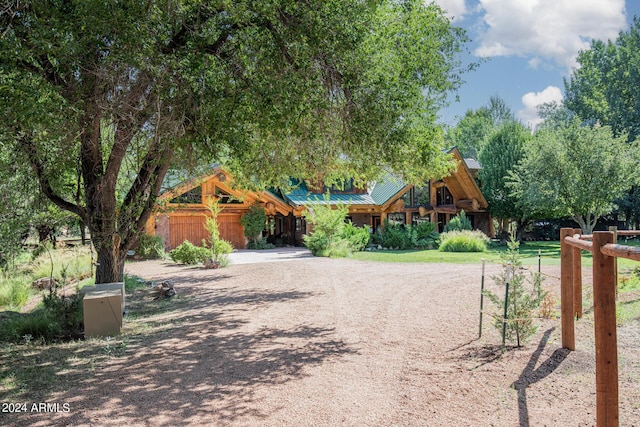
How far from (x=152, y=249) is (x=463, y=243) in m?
14.7

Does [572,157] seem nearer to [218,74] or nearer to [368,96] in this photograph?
[368,96]

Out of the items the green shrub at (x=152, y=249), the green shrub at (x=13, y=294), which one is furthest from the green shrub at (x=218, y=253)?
the green shrub at (x=13, y=294)

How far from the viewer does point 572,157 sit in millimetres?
21906

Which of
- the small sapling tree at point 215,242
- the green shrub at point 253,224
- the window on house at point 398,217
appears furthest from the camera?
the window on house at point 398,217

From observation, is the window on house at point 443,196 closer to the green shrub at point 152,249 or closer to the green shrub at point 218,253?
the green shrub at point 218,253

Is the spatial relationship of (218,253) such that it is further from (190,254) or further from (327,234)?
(327,234)

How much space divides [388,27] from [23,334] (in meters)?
7.89

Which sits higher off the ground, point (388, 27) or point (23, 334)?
point (388, 27)

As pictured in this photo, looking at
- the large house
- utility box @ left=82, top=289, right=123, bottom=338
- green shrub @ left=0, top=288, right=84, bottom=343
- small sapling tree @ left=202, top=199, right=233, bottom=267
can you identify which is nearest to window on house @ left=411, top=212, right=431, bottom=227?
the large house

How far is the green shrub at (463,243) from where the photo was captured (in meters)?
22.2

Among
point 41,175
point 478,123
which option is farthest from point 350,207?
point 478,123

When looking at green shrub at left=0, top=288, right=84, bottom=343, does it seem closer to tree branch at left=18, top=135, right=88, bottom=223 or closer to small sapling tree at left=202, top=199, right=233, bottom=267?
tree branch at left=18, top=135, right=88, bottom=223

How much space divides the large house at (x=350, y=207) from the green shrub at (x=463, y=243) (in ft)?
12.3

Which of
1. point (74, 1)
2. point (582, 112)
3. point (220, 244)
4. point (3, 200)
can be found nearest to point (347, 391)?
point (74, 1)
